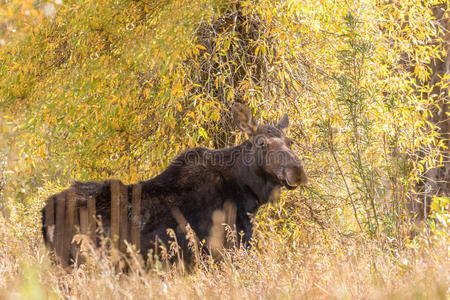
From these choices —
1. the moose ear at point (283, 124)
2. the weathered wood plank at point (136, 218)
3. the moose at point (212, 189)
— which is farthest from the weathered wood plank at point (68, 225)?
the moose ear at point (283, 124)

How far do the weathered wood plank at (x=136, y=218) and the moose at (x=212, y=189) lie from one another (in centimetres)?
4

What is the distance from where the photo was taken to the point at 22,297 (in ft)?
11.1

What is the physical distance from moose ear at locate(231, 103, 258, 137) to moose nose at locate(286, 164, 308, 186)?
3.30 ft

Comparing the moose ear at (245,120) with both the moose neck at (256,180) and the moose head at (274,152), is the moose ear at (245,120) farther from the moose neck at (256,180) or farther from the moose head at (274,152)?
the moose neck at (256,180)

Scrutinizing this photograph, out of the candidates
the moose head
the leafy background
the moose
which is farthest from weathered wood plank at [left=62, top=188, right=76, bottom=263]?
the moose head

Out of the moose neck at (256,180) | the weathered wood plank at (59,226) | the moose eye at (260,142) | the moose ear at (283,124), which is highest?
the moose ear at (283,124)

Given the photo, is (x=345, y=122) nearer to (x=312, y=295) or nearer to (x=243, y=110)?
(x=243, y=110)

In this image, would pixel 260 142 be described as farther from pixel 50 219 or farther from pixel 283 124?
pixel 50 219

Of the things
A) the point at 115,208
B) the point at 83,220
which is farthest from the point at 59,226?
the point at 115,208

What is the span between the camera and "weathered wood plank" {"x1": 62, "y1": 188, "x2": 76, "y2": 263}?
18.6ft

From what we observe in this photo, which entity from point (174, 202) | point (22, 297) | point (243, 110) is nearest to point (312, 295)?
point (22, 297)

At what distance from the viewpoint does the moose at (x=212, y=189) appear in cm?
602

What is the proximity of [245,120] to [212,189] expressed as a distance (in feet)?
3.48

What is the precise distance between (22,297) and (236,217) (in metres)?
3.54
